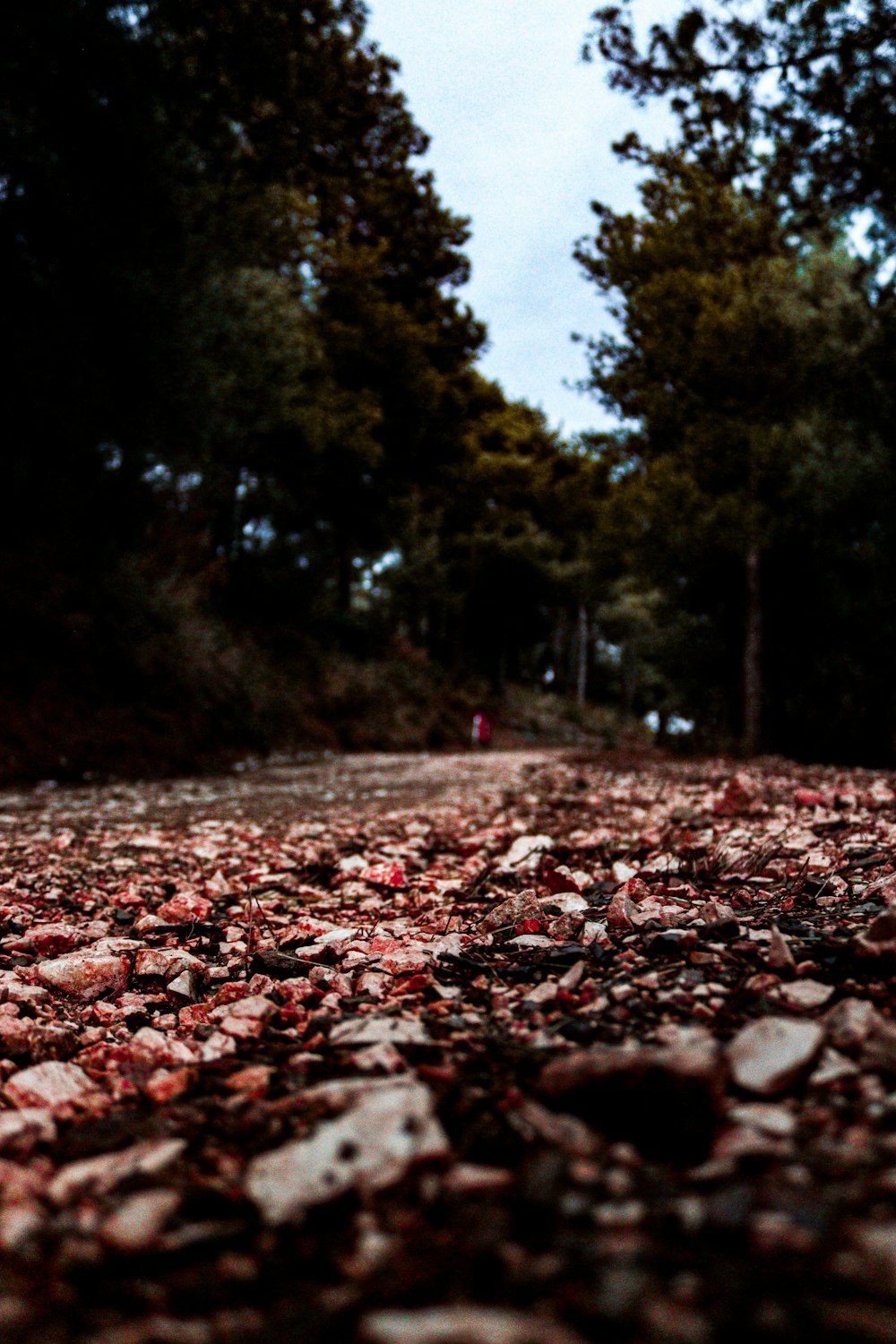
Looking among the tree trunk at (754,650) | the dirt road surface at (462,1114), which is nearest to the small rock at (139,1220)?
the dirt road surface at (462,1114)

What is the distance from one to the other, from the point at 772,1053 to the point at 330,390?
1853cm

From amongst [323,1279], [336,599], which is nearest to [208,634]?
[336,599]

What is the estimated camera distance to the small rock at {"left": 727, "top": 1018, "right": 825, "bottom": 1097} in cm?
102

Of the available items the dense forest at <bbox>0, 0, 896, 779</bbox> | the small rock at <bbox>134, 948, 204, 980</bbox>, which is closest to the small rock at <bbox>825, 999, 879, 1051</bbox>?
the small rock at <bbox>134, 948, 204, 980</bbox>

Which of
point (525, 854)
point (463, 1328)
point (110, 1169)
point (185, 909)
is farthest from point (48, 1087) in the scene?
point (525, 854)

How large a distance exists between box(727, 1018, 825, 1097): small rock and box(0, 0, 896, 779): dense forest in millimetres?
6884

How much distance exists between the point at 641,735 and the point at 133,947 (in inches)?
1022

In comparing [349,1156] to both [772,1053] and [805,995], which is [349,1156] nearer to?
[772,1053]

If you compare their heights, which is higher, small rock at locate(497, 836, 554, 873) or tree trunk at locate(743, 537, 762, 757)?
tree trunk at locate(743, 537, 762, 757)

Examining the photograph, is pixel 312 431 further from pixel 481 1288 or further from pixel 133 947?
pixel 481 1288

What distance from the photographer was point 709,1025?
4.31ft

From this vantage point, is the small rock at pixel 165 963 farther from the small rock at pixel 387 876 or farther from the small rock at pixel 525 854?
the small rock at pixel 525 854

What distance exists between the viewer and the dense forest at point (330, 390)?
715cm

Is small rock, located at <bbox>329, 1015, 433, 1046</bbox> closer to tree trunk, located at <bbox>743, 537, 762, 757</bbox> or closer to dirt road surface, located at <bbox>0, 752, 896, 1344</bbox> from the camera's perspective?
dirt road surface, located at <bbox>0, 752, 896, 1344</bbox>
